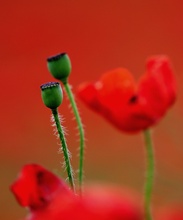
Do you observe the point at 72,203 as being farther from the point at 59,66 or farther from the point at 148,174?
the point at 59,66

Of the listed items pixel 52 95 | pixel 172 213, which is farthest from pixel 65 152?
pixel 172 213

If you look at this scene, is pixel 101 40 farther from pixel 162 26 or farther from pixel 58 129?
pixel 58 129

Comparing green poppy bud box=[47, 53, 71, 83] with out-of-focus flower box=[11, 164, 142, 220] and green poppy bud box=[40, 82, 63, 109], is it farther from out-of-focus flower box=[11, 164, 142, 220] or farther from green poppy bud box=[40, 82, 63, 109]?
out-of-focus flower box=[11, 164, 142, 220]

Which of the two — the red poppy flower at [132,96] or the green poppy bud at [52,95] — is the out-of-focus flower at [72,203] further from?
the green poppy bud at [52,95]

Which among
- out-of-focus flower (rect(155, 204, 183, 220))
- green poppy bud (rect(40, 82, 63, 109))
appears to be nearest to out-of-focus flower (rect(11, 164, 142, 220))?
out-of-focus flower (rect(155, 204, 183, 220))

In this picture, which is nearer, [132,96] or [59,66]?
[132,96]
